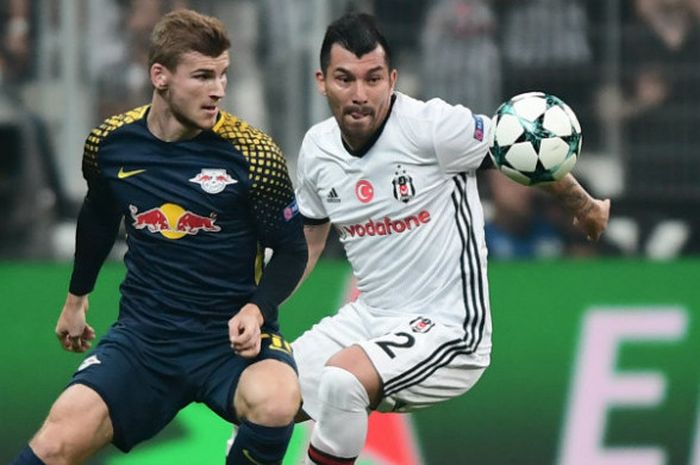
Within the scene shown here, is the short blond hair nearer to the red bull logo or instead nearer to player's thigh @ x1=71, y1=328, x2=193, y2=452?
the red bull logo

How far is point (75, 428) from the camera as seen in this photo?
602cm

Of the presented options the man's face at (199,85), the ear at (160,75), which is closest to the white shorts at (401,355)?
the man's face at (199,85)

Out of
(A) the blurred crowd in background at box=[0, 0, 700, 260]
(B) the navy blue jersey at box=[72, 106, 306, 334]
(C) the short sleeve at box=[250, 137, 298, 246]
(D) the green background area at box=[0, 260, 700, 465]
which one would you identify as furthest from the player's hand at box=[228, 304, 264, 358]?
(A) the blurred crowd in background at box=[0, 0, 700, 260]

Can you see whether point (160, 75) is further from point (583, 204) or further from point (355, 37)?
point (583, 204)

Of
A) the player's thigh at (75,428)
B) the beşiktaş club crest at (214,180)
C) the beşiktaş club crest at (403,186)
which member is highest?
the beşiktaş club crest at (214,180)

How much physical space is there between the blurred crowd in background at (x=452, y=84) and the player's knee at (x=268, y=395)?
3.06 metres

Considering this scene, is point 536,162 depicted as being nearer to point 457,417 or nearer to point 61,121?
point 457,417

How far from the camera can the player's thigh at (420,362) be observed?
21.9ft

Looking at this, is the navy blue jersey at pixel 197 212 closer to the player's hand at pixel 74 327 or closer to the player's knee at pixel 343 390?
the player's hand at pixel 74 327

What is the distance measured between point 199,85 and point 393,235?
1.14m

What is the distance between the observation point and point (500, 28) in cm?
1017

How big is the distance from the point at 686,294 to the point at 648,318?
234 mm

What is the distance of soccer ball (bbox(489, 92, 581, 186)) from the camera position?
21.3 ft

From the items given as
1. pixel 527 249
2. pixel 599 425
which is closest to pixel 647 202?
pixel 527 249
